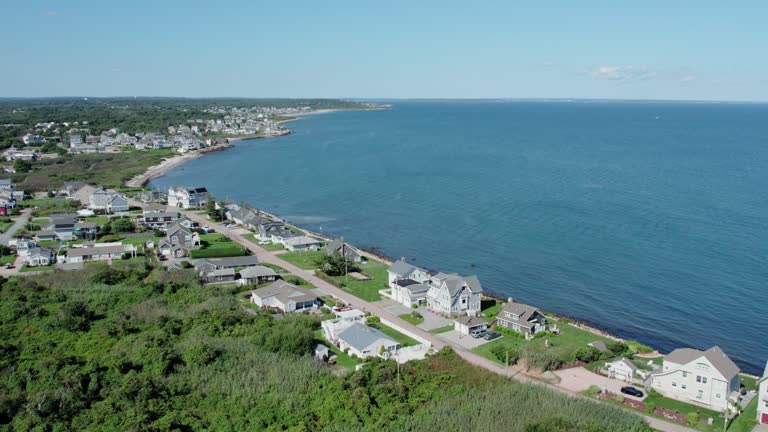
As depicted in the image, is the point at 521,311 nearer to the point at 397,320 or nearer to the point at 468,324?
the point at 468,324

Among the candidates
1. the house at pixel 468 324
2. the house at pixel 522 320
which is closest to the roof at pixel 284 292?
the house at pixel 468 324

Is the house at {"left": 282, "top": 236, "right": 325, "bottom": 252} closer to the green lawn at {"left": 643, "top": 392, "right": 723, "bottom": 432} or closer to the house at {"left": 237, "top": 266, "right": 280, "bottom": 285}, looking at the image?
the house at {"left": 237, "top": 266, "right": 280, "bottom": 285}

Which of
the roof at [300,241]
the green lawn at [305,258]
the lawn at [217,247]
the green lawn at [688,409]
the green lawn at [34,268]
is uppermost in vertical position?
the roof at [300,241]

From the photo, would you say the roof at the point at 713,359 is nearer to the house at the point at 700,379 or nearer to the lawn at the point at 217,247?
the house at the point at 700,379

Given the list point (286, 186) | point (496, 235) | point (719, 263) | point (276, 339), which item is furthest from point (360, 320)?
point (286, 186)

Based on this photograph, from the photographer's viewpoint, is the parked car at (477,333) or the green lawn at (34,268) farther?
the green lawn at (34,268)

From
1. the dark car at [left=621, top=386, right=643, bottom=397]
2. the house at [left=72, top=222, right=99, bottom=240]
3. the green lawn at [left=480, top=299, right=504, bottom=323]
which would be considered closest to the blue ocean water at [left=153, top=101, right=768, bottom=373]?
the green lawn at [left=480, top=299, right=504, bottom=323]
